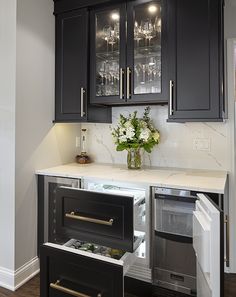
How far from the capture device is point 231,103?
225 centimetres

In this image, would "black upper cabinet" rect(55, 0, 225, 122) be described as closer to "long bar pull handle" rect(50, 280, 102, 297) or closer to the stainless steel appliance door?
the stainless steel appliance door

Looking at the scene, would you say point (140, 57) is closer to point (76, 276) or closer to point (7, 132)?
point (7, 132)

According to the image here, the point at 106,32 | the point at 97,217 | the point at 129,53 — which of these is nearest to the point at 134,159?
the point at 97,217

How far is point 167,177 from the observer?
79.0 inches

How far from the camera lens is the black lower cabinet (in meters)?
1.30

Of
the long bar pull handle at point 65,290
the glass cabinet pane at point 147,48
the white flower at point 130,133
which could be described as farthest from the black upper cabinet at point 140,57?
the long bar pull handle at point 65,290

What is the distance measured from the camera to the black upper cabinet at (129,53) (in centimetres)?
212

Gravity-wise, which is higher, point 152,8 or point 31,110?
point 152,8

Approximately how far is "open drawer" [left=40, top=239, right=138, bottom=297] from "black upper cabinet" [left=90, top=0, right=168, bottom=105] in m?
1.37

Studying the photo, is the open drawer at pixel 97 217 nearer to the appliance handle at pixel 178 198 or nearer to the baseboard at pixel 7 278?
the appliance handle at pixel 178 198

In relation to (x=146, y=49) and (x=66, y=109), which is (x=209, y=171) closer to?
(x=146, y=49)

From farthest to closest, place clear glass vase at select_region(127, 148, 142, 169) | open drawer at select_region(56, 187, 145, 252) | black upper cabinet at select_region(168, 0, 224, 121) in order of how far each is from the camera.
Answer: clear glass vase at select_region(127, 148, 142, 169), black upper cabinet at select_region(168, 0, 224, 121), open drawer at select_region(56, 187, 145, 252)

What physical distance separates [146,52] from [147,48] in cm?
3

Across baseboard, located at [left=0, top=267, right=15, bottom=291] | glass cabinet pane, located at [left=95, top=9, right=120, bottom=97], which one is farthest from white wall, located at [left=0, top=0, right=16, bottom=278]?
glass cabinet pane, located at [left=95, top=9, right=120, bottom=97]
